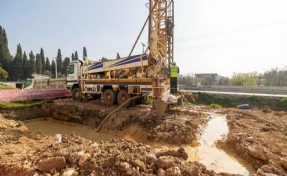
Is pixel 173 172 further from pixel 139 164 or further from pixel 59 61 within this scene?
pixel 59 61

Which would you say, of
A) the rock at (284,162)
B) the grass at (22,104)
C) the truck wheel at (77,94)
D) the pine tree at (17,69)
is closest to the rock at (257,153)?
the rock at (284,162)

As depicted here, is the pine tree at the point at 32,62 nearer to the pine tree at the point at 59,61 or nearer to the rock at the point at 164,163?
the pine tree at the point at 59,61

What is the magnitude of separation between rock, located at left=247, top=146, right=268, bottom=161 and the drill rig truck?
5.02 meters

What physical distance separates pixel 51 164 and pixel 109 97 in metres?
7.65

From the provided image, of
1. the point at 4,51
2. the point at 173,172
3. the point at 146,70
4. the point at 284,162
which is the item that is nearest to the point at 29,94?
the point at 146,70

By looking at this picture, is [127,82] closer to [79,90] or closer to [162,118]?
[162,118]

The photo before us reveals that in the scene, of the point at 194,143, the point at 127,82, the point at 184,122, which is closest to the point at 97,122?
the point at 127,82

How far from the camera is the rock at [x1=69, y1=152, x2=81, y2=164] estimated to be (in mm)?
3488

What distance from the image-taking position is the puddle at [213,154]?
14.2 feet

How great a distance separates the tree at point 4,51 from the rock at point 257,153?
5723 cm

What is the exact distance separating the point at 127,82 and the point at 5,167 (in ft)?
23.2

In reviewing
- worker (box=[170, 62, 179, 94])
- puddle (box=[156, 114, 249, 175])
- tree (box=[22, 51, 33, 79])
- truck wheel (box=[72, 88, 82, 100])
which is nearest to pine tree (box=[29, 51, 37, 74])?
tree (box=[22, 51, 33, 79])

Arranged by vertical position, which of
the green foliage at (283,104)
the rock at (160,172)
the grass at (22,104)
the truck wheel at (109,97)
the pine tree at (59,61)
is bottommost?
the green foliage at (283,104)

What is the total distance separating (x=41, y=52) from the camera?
55.2 metres
